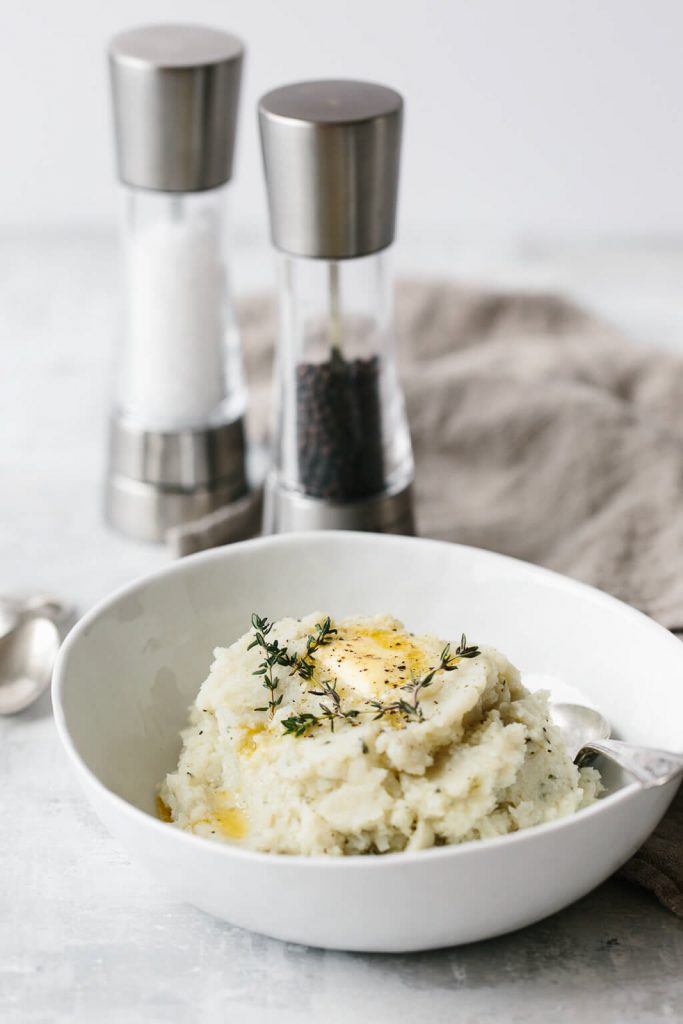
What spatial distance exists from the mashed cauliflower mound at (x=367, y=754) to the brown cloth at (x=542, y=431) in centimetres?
76

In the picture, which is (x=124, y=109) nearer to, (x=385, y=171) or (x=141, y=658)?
(x=385, y=171)

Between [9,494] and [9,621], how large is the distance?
25.0 inches

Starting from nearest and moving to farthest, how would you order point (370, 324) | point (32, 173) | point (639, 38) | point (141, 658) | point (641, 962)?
point (641, 962)
point (141, 658)
point (370, 324)
point (639, 38)
point (32, 173)

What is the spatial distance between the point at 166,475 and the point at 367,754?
4.16 feet

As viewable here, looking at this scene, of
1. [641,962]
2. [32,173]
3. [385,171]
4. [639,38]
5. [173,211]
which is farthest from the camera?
[32,173]

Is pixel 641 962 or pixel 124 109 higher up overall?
pixel 124 109

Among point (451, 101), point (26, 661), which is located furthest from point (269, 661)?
point (451, 101)

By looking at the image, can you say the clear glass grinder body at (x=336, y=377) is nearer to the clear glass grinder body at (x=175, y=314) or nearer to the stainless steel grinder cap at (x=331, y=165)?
the stainless steel grinder cap at (x=331, y=165)

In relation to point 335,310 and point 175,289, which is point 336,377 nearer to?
point 335,310

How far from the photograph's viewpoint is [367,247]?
2.35 metres

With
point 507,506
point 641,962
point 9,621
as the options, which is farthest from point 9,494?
point 641,962

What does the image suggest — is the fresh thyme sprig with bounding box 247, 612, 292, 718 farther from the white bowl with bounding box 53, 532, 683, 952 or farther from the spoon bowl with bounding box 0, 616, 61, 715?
the spoon bowl with bounding box 0, 616, 61, 715

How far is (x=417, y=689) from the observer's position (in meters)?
1.74

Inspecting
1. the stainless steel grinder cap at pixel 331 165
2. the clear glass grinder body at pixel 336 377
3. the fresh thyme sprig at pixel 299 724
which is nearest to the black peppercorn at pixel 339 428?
the clear glass grinder body at pixel 336 377
